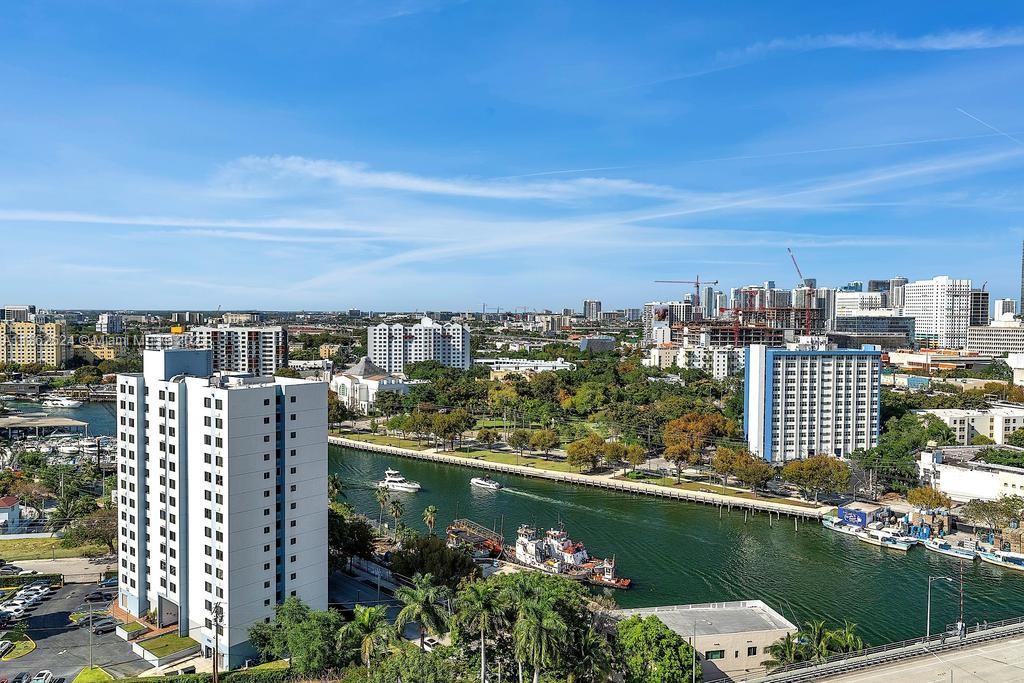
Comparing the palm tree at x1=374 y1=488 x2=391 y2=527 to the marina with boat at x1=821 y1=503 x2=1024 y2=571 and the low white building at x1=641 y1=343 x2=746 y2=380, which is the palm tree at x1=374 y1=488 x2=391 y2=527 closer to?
the marina with boat at x1=821 y1=503 x2=1024 y2=571

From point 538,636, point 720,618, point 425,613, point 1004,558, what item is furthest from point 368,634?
point 1004,558

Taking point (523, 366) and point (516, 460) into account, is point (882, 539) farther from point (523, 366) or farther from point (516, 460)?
point (523, 366)

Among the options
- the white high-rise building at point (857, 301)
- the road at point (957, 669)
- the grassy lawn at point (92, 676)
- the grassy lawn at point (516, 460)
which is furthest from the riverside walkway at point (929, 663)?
the white high-rise building at point (857, 301)

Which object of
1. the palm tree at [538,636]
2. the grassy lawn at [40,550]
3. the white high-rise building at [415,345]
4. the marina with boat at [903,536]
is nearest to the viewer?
the palm tree at [538,636]

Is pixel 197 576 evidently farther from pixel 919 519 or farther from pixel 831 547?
pixel 919 519

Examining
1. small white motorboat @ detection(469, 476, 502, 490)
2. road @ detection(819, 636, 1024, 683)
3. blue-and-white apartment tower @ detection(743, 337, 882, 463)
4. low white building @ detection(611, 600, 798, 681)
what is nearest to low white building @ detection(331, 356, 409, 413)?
small white motorboat @ detection(469, 476, 502, 490)

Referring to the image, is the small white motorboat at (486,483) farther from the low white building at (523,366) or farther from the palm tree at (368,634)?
the low white building at (523,366)
